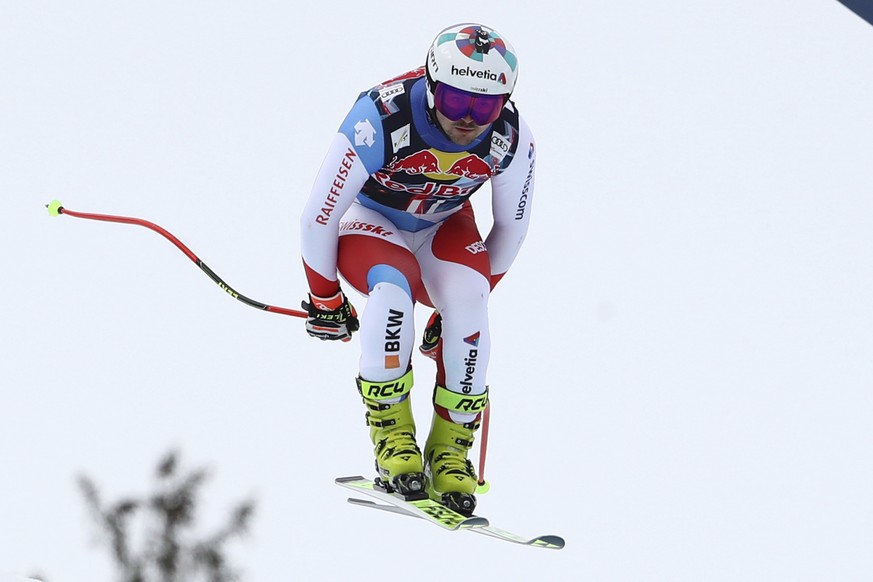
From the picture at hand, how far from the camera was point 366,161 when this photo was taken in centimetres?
672

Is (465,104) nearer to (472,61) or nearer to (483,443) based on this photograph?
(472,61)

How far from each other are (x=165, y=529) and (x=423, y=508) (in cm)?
194

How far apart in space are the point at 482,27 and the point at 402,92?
50cm

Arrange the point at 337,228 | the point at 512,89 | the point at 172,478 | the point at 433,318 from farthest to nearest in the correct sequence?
the point at 433,318 → the point at 337,228 → the point at 512,89 → the point at 172,478

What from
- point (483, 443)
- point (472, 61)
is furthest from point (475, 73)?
point (483, 443)

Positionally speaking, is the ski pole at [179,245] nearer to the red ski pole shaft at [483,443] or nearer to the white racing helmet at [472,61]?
the red ski pole shaft at [483,443]

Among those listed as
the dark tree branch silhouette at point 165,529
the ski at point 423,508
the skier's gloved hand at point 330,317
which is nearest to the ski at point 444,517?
the ski at point 423,508

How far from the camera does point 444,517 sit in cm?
669

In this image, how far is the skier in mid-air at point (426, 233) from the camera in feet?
21.4

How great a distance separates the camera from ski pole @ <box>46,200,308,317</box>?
295 inches

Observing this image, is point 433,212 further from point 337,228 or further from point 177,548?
point 177,548

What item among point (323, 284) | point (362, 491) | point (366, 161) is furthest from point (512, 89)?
point (362, 491)

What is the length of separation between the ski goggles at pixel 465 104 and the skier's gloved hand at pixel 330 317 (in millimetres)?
1247

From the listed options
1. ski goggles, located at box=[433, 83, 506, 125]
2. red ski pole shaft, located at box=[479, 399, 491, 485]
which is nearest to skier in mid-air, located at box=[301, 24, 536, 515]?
ski goggles, located at box=[433, 83, 506, 125]
